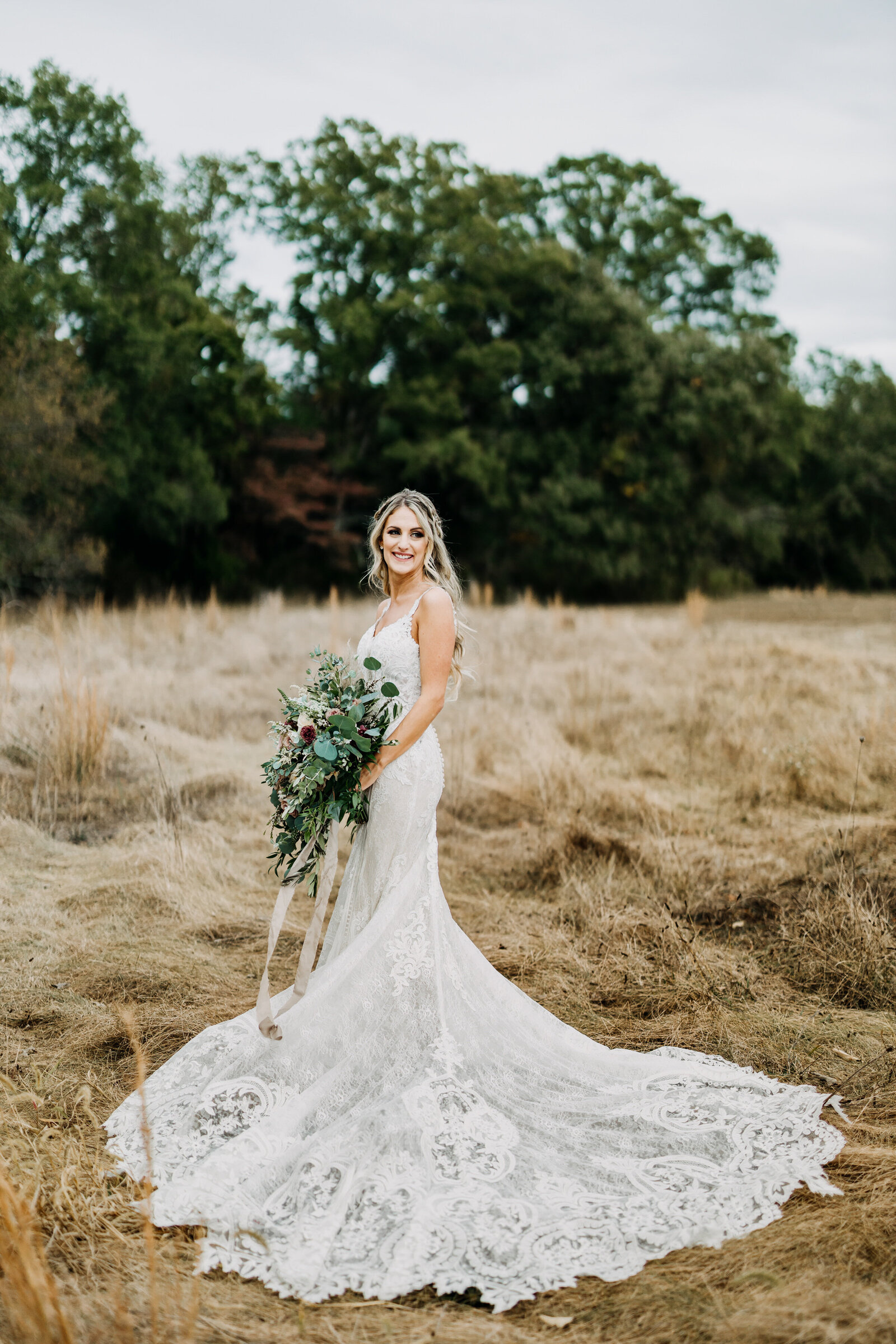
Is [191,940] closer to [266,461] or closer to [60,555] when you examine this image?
[60,555]

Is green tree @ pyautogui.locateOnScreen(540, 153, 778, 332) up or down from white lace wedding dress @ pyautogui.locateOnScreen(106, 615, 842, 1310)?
up

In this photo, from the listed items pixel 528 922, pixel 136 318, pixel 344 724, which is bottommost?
pixel 528 922

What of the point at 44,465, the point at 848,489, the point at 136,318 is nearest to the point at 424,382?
the point at 136,318

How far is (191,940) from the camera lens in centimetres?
466

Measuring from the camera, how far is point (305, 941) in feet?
10.1

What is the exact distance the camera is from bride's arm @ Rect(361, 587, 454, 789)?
314cm

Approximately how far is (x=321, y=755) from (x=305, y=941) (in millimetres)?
626

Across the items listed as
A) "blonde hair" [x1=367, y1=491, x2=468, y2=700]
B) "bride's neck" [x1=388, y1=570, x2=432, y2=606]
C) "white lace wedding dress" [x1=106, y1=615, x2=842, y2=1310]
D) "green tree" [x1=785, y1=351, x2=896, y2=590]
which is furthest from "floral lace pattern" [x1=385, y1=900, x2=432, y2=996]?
"green tree" [x1=785, y1=351, x2=896, y2=590]

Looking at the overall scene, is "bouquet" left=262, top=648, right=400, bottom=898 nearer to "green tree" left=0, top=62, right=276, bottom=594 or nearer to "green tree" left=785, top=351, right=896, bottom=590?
"green tree" left=0, top=62, right=276, bottom=594

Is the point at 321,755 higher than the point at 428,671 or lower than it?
lower

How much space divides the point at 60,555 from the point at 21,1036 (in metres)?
14.7

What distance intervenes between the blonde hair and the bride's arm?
0.11m

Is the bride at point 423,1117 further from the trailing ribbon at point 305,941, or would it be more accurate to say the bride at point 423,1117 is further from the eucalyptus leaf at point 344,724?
the eucalyptus leaf at point 344,724

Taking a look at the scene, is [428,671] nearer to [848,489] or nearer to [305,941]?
[305,941]
